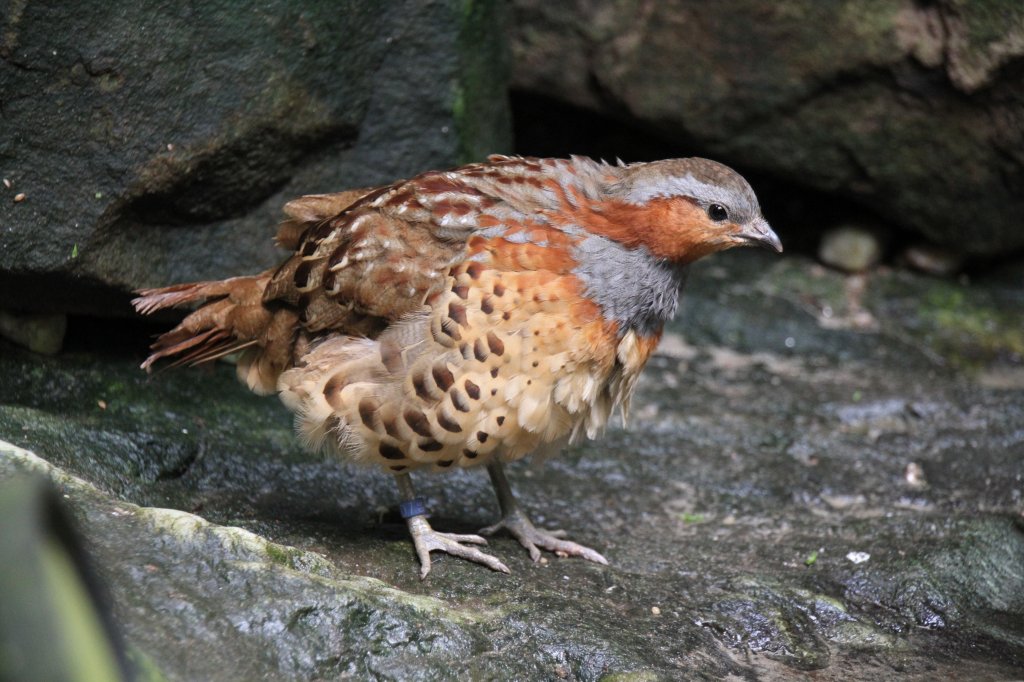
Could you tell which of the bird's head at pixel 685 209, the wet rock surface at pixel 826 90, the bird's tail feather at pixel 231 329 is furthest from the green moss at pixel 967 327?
the bird's tail feather at pixel 231 329

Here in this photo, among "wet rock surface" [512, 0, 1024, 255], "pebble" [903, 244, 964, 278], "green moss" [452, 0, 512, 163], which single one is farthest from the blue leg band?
"pebble" [903, 244, 964, 278]

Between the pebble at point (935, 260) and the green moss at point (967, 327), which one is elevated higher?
the pebble at point (935, 260)

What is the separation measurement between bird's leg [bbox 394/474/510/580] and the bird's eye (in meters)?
1.67

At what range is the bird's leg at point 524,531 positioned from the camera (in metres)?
4.96

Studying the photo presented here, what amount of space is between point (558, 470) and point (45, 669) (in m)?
3.78

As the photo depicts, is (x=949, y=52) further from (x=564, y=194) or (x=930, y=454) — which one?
(x=564, y=194)

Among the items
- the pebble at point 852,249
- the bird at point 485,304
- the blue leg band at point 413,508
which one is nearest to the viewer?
the bird at point 485,304

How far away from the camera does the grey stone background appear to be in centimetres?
375

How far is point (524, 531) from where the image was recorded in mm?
5027

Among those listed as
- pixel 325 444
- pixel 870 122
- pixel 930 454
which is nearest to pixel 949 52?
pixel 870 122

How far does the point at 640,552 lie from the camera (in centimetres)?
516

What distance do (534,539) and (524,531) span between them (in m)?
0.06

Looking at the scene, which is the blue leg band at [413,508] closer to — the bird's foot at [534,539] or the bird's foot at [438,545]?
the bird's foot at [438,545]

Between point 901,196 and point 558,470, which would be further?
point 901,196
